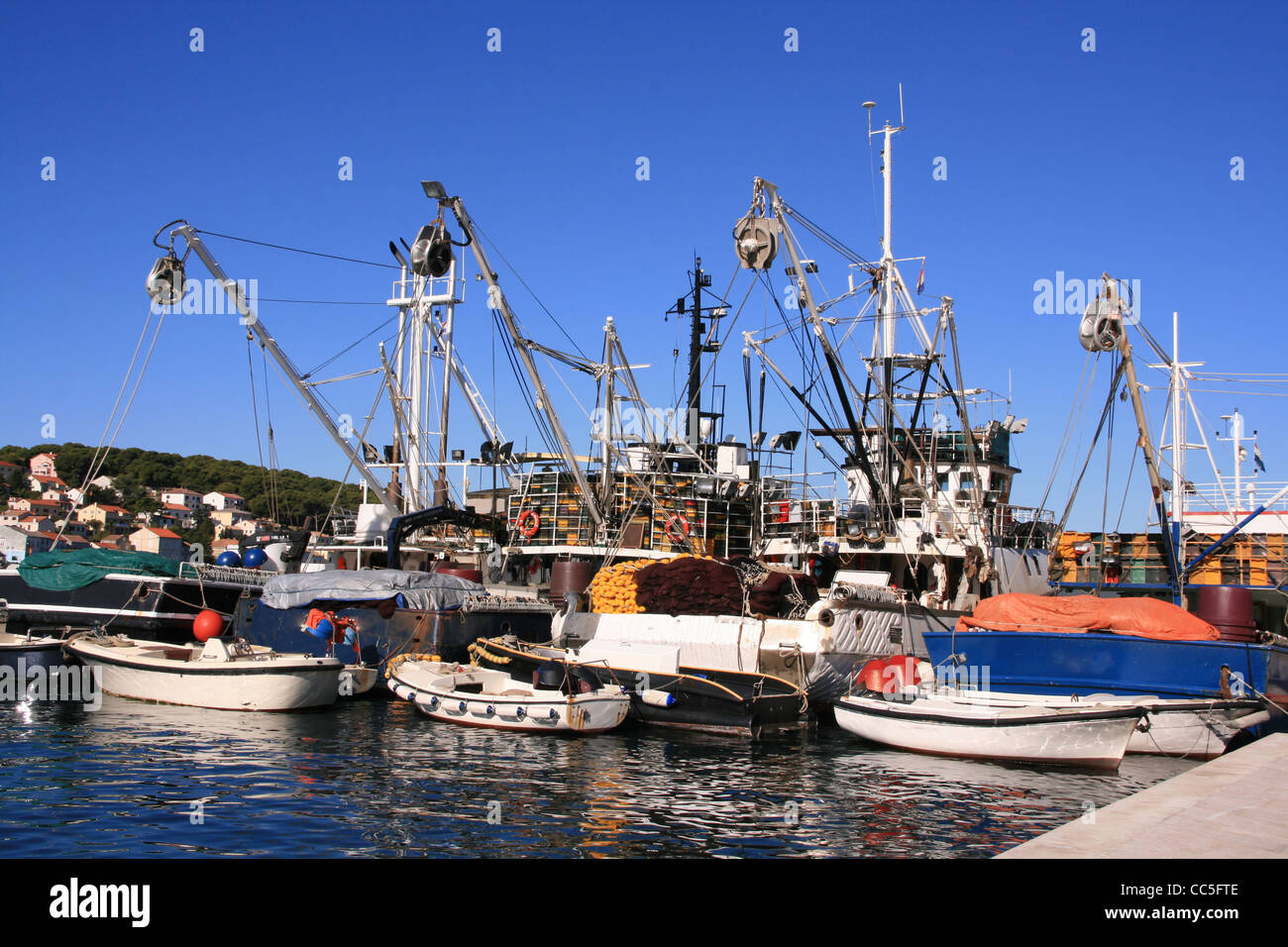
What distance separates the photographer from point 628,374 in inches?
1861

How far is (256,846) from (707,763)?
33.4ft

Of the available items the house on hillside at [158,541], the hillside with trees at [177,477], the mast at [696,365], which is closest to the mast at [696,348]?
the mast at [696,365]

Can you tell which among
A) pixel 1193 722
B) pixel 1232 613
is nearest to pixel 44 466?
pixel 1232 613

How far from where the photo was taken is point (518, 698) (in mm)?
25156

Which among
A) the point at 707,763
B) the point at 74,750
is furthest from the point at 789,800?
the point at 74,750

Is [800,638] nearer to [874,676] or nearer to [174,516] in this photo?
[874,676]

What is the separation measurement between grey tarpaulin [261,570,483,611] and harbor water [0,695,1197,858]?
7.68 meters

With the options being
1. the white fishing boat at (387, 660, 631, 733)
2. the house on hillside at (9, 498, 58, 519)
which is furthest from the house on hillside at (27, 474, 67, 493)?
the white fishing boat at (387, 660, 631, 733)

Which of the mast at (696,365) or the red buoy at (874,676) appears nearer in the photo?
the red buoy at (874,676)

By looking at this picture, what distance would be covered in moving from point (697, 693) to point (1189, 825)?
50.7 feet

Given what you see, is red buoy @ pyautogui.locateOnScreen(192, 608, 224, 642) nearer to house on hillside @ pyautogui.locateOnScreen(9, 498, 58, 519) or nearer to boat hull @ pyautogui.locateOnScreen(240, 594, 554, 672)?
boat hull @ pyautogui.locateOnScreen(240, 594, 554, 672)

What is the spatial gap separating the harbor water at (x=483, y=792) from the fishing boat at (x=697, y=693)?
23.6 inches

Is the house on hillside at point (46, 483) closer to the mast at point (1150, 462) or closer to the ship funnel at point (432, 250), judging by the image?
the ship funnel at point (432, 250)

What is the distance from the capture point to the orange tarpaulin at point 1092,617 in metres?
24.0
